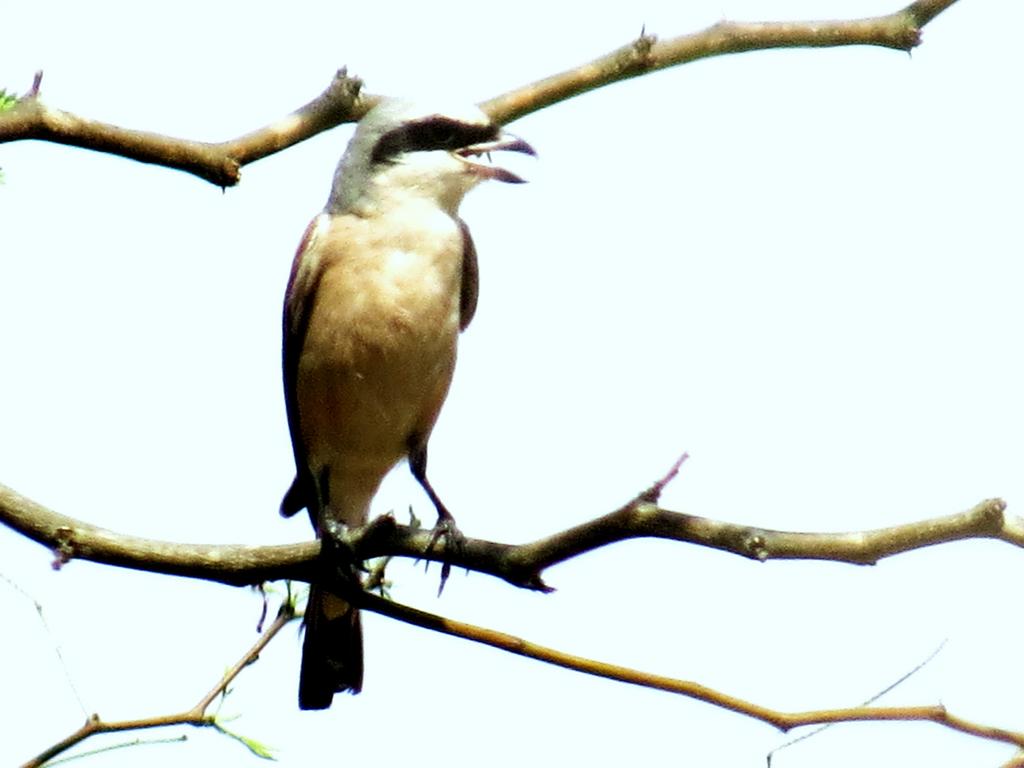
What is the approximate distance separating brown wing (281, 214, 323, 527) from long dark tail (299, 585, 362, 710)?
0.44 meters

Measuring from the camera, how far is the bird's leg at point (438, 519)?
149 inches

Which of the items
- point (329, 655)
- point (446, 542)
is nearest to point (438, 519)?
point (329, 655)

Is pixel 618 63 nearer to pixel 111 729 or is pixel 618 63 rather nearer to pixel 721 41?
pixel 721 41

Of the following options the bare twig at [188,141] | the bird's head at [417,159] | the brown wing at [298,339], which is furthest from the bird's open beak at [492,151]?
the bare twig at [188,141]

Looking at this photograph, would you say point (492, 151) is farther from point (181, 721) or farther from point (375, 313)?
point (181, 721)

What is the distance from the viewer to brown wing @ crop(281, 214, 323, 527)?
210 inches

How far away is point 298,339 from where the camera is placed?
5.39m

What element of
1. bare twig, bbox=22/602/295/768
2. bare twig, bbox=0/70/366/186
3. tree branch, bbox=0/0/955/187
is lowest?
bare twig, bbox=22/602/295/768

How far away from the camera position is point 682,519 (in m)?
2.90

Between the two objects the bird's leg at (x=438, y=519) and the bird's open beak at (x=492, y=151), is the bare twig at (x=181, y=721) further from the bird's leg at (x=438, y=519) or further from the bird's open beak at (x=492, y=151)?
the bird's open beak at (x=492, y=151)

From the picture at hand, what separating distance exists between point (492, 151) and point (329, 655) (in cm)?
188

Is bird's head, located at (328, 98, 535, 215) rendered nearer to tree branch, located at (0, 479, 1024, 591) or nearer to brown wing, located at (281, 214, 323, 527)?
brown wing, located at (281, 214, 323, 527)

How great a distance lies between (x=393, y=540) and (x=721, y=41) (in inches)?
65.6

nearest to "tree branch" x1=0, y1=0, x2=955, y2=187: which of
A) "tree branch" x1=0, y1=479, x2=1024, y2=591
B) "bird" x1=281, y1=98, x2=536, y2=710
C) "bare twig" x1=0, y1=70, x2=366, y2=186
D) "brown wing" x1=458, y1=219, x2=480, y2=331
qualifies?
"bare twig" x1=0, y1=70, x2=366, y2=186
